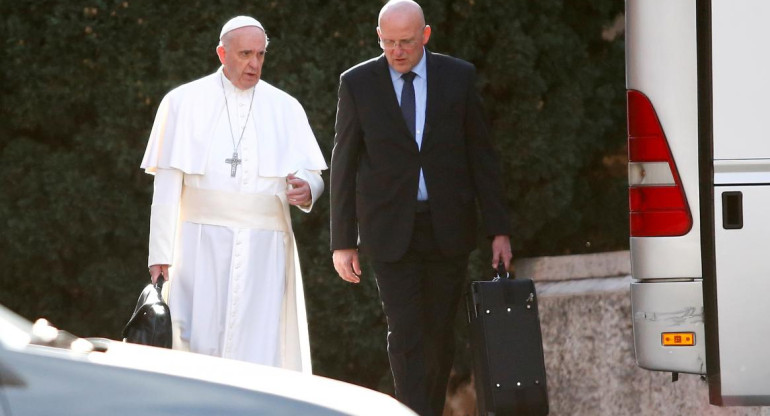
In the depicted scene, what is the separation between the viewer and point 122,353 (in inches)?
129

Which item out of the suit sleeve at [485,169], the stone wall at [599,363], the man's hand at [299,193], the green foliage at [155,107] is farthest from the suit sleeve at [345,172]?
the green foliage at [155,107]

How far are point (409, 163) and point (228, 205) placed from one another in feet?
2.81

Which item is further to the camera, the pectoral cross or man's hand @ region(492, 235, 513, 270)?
the pectoral cross

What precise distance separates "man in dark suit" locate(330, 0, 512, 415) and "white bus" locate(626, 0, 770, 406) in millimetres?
874

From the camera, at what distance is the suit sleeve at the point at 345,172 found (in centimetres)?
683

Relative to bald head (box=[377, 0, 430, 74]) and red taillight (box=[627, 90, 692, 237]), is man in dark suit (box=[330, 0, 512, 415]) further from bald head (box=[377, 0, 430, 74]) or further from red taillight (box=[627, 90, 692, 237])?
red taillight (box=[627, 90, 692, 237])

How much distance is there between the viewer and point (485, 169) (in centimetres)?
678

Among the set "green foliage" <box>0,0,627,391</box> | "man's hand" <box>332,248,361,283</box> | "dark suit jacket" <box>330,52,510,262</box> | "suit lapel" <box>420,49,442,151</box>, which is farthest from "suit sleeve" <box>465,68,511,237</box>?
"green foliage" <box>0,0,627,391</box>

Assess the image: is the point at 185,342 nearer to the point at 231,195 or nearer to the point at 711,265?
the point at 231,195

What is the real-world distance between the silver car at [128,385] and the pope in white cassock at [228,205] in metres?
3.65

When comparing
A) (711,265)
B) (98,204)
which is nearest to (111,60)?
(98,204)

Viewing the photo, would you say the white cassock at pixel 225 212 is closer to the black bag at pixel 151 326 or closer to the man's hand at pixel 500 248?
the black bag at pixel 151 326

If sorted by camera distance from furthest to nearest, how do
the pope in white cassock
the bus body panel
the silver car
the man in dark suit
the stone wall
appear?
the stone wall
the pope in white cassock
the man in dark suit
the bus body panel
the silver car

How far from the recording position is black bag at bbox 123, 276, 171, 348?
624 cm
